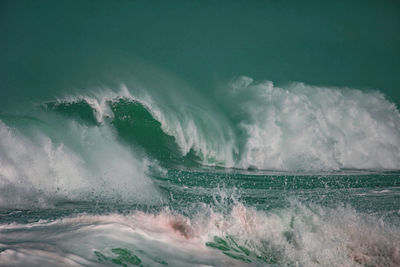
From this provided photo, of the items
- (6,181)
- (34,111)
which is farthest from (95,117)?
(6,181)

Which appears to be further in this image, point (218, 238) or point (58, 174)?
point (58, 174)

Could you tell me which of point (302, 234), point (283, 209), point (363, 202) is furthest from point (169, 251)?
point (363, 202)

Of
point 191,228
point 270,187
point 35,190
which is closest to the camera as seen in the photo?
point 191,228

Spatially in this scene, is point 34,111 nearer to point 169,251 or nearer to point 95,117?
point 95,117

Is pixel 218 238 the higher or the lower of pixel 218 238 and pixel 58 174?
the lower

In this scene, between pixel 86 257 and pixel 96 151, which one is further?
pixel 96 151

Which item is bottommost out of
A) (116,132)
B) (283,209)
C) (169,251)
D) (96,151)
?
(169,251)

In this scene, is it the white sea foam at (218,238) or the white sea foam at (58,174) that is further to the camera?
the white sea foam at (58,174)

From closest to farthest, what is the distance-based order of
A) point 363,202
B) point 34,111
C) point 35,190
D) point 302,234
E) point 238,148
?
point 302,234 → point 35,190 → point 363,202 → point 34,111 → point 238,148

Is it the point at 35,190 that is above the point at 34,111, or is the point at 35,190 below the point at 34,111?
below

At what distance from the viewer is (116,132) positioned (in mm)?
14367

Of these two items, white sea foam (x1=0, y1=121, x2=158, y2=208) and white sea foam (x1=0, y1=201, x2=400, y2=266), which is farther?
white sea foam (x1=0, y1=121, x2=158, y2=208)

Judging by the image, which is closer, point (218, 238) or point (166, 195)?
point (218, 238)

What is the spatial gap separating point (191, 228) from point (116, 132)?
10282 mm
